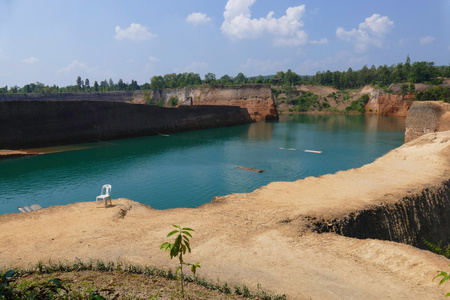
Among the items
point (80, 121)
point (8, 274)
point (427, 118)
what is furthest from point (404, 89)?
point (8, 274)

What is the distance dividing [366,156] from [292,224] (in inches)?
745

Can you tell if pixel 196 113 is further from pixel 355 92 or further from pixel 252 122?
pixel 355 92

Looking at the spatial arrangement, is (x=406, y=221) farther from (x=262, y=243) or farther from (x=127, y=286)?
(x=127, y=286)

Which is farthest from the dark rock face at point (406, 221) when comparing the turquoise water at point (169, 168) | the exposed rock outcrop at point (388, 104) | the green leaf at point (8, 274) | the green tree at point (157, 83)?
the green tree at point (157, 83)

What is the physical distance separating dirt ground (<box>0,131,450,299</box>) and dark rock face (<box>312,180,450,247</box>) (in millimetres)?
373

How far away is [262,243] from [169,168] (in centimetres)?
1470

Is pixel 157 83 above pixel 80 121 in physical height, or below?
above

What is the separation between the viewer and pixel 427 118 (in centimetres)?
2728

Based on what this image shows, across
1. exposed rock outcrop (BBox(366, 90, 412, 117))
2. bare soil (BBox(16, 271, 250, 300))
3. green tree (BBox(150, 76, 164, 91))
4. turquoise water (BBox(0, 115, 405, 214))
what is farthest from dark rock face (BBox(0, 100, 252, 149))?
green tree (BBox(150, 76, 164, 91))

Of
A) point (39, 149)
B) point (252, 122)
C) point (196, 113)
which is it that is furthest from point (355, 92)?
point (39, 149)

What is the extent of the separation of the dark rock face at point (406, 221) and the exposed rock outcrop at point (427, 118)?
15905 millimetres

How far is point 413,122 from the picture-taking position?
28.6 meters

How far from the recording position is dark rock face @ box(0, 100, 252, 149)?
27.9m

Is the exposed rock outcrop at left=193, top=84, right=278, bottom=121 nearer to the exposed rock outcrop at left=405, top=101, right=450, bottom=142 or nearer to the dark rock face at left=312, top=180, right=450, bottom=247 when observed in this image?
the exposed rock outcrop at left=405, top=101, right=450, bottom=142
